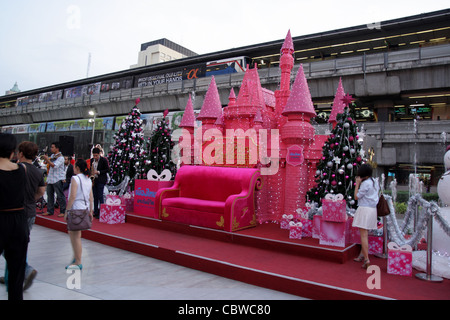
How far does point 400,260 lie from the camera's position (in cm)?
450

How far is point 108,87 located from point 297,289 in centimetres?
3701

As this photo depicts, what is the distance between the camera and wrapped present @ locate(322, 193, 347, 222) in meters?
5.37

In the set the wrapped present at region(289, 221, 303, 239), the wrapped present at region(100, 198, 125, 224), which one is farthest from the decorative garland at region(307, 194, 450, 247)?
the wrapped present at region(100, 198, 125, 224)

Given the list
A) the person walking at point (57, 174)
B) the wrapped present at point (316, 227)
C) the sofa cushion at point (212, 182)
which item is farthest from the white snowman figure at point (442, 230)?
the person walking at point (57, 174)

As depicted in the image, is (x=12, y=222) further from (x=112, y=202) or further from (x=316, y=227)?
(x=316, y=227)

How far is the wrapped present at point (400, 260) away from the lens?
4469mm

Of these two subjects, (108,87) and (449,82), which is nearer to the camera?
(449,82)

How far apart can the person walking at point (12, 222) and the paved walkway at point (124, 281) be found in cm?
78

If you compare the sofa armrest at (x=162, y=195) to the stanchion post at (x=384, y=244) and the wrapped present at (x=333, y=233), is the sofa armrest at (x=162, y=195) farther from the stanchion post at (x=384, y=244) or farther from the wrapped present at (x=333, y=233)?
the stanchion post at (x=384, y=244)

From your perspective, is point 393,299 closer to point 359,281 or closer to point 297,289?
point 359,281

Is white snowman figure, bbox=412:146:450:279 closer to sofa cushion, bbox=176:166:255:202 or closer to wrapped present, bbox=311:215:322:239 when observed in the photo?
wrapped present, bbox=311:215:322:239

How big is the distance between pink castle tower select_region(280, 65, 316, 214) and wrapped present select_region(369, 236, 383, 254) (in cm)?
201
